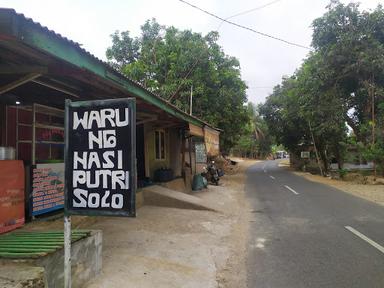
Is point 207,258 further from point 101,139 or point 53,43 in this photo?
point 53,43

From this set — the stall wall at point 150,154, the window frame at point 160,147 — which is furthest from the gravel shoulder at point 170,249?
the window frame at point 160,147

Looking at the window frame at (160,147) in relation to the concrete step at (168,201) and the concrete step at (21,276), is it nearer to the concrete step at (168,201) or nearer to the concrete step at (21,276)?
the concrete step at (168,201)

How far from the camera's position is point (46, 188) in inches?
280

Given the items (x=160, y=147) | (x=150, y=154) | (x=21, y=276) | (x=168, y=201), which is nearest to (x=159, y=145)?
(x=160, y=147)

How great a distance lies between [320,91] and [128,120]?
70.8 feet

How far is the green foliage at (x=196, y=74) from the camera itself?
21.8 meters

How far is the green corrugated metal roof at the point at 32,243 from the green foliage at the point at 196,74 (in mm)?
16114

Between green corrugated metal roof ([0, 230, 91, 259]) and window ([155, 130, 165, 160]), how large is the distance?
32.5 ft

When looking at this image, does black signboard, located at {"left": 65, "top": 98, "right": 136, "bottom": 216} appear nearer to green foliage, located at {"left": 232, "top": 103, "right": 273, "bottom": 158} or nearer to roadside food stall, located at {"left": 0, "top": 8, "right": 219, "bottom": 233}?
roadside food stall, located at {"left": 0, "top": 8, "right": 219, "bottom": 233}

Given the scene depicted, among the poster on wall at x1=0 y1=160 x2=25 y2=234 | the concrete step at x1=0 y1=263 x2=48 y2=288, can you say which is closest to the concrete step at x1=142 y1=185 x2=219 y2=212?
the poster on wall at x1=0 y1=160 x2=25 y2=234

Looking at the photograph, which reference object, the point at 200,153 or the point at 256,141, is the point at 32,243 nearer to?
the point at 200,153

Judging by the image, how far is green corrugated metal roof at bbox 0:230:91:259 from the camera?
3832mm

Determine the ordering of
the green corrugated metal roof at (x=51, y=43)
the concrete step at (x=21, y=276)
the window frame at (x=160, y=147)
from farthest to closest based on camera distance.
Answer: the window frame at (x=160, y=147) → the green corrugated metal roof at (x=51, y=43) → the concrete step at (x=21, y=276)

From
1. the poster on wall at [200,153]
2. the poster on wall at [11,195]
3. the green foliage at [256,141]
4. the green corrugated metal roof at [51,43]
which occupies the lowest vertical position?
the poster on wall at [11,195]
